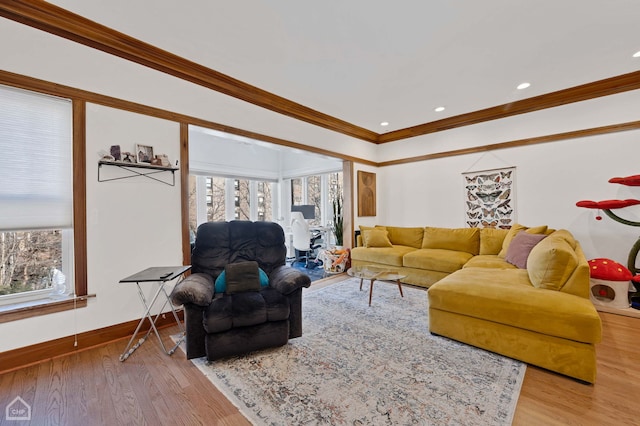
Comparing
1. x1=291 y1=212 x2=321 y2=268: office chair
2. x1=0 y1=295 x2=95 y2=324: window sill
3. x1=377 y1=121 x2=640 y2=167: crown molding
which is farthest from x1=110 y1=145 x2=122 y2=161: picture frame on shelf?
x1=377 y1=121 x2=640 y2=167: crown molding

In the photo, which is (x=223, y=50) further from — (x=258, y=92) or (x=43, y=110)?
(x=43, y=110)

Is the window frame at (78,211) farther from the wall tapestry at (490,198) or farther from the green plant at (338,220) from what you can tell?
the wall tapestry at (490,198)

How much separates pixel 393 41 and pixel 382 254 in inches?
122

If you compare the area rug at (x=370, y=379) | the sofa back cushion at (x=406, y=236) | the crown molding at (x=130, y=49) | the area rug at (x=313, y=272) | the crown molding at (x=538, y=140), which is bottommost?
the area rug at (x=313, y=272)

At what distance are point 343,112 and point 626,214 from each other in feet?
13.1

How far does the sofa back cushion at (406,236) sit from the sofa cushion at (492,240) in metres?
1.01

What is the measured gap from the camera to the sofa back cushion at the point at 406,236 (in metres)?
4.85

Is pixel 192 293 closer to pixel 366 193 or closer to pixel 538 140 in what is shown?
pixel 366 193

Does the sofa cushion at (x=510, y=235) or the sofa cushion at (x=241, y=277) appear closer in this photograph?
the sofa cushion at (x=241, y=277)

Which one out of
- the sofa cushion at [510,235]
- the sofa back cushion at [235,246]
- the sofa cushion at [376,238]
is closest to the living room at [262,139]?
the sofa cushion at [510,235]

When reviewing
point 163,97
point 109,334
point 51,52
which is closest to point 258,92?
point 163,97

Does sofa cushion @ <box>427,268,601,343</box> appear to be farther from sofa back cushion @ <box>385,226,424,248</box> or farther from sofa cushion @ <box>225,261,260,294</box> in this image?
sofa back cushion @ <box>385,226,424,248</box>

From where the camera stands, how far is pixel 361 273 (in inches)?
140

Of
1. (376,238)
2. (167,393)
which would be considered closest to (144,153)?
(167,393)
